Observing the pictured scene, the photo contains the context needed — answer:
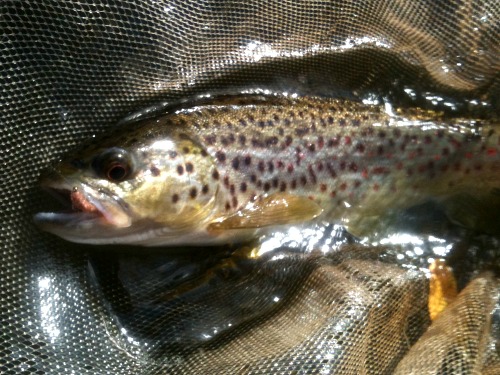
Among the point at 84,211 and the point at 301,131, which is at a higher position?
the point at 301,131

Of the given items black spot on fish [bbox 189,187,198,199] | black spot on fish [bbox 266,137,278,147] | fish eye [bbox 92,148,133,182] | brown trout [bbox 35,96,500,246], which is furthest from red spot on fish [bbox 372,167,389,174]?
fish eye [bbox 92,148,133,182]

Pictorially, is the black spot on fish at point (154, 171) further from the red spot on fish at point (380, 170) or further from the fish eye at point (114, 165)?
the red spot on fish at point (380, 170)

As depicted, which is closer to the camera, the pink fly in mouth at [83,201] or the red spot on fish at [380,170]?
the pink fly in mouth at [83,201]

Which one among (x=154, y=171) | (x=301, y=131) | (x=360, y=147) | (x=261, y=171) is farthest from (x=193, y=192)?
(x=360, y=147)

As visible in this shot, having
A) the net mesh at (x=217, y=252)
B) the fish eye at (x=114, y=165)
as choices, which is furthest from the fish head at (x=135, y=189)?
the net mesh at (x=217, y=252)

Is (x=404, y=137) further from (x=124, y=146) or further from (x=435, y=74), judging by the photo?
(x=124, y=146)

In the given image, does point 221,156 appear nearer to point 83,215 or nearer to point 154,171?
point 154,171

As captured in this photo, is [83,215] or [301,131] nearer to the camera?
[83,215]

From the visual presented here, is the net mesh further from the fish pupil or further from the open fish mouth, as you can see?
the fish pupil
